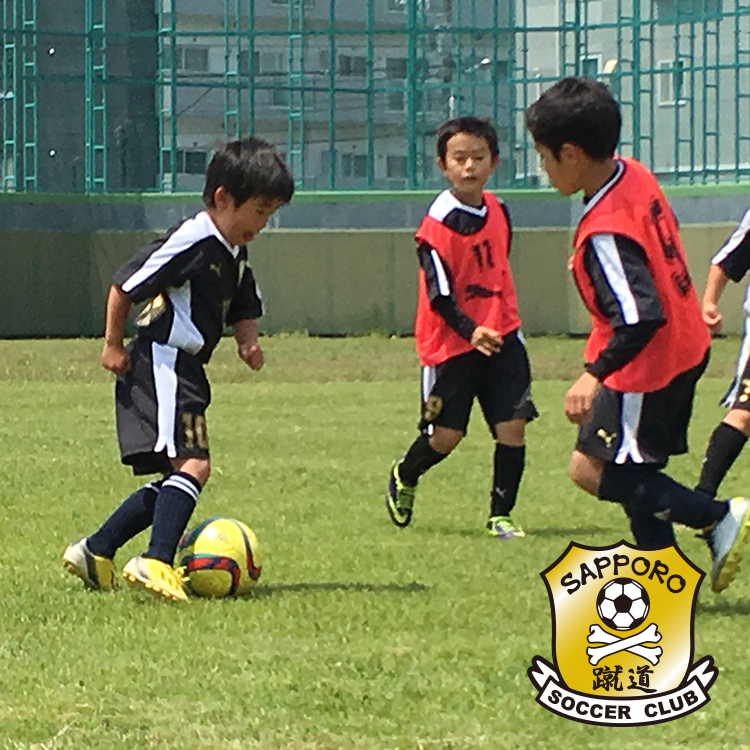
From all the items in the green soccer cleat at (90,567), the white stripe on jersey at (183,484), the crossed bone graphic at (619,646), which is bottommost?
the green soccer cleat at (90,567)

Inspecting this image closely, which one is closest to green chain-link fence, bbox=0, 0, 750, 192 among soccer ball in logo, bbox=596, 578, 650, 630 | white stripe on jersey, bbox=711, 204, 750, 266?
white stripe on jersey, bbox=711, 204, 750, 266

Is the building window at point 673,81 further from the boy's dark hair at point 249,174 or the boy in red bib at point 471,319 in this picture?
the boy's dark hair at point 249,174

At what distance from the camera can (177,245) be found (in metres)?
6.38

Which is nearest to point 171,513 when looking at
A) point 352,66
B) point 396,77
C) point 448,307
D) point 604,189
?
point 604,189

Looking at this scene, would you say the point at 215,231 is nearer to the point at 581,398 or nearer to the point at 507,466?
the point at 581,398

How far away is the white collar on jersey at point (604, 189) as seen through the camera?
582cm

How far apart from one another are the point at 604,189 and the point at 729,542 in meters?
1.15

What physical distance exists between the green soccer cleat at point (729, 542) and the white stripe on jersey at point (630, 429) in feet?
1.11

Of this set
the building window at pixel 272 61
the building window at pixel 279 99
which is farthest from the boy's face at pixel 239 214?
the building window at pixel 272 61

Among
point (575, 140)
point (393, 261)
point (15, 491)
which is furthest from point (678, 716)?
point (393, 261)

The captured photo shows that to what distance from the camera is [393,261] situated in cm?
2180

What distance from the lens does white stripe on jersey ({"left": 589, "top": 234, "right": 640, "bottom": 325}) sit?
5652mm

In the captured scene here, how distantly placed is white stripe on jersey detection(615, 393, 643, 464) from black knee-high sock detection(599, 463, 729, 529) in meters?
0.07

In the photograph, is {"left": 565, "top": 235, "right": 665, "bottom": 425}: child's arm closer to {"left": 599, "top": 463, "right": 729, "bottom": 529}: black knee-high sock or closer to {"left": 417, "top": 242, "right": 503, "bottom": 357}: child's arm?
{"left": 599, "top": 463, "right": 729, "bottom": 529}: black knee-high sock
